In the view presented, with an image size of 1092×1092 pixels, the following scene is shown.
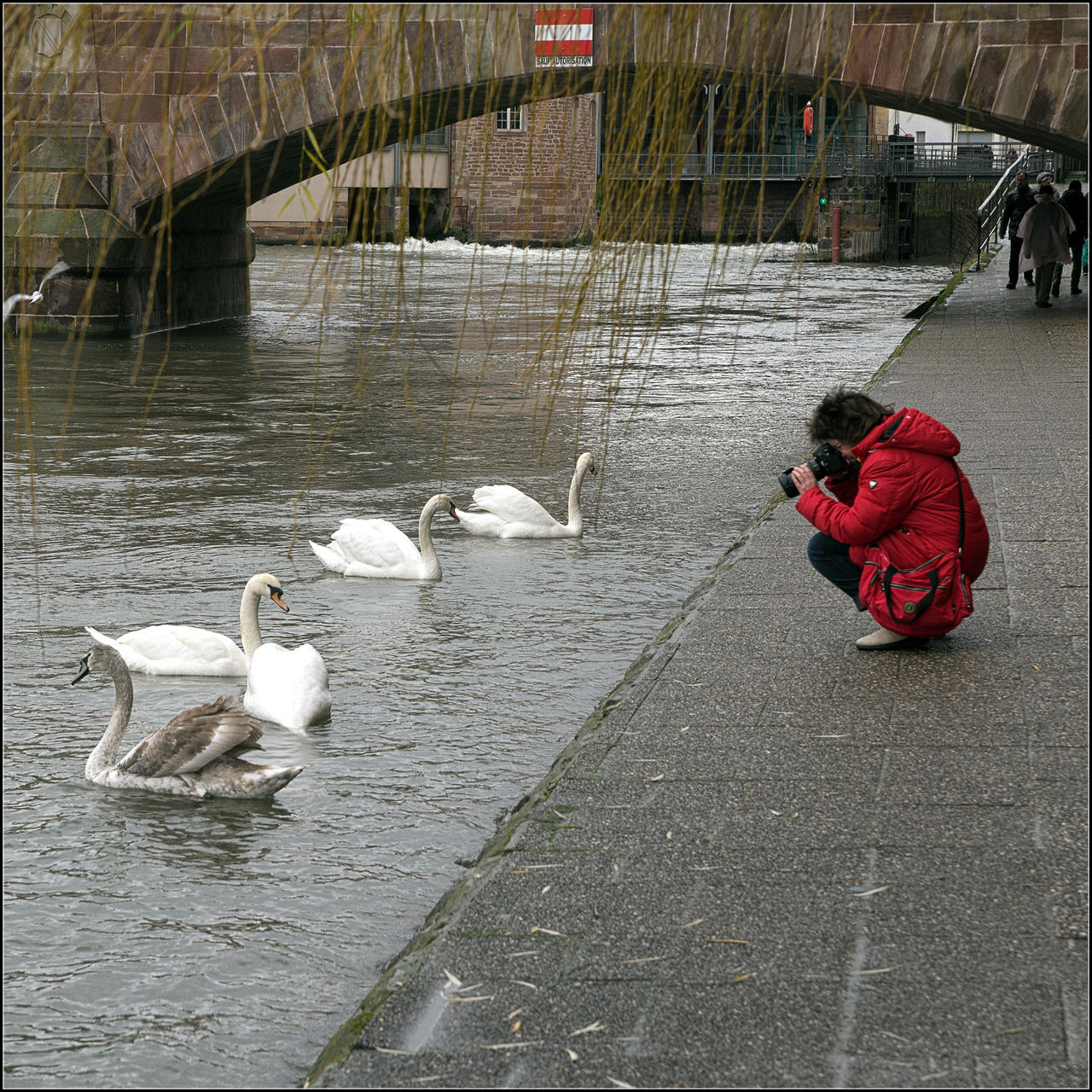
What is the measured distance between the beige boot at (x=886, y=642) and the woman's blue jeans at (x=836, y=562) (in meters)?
0.15

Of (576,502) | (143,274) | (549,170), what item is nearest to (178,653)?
(576,502)

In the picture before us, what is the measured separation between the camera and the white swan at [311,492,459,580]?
310 inches

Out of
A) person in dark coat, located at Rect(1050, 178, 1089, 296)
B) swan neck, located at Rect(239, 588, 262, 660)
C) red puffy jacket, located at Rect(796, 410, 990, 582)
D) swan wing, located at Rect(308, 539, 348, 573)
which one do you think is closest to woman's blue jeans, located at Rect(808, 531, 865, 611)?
red puffy jacket, located at Rect(796, 410, 990, 582)

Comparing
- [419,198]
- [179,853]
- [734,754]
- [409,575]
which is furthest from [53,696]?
[419,198]

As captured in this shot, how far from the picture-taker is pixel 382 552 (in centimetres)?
790

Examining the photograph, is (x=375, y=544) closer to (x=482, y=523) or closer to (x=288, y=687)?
(x=482, y=523)

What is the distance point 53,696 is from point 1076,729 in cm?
372

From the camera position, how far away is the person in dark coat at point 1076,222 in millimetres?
22656

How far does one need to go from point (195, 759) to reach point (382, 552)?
10.1 ft

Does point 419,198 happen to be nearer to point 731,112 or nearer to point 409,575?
point 731,112

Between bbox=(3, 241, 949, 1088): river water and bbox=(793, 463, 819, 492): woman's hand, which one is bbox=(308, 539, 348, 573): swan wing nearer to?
bbox=(3, 241, 949, 1088): river water

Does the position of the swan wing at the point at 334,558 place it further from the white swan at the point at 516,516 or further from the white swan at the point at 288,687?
the white swan at the point at 288,687

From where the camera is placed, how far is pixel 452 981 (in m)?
3.05

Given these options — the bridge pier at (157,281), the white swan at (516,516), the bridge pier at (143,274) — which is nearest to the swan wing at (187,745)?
the white swan at (516,516)
